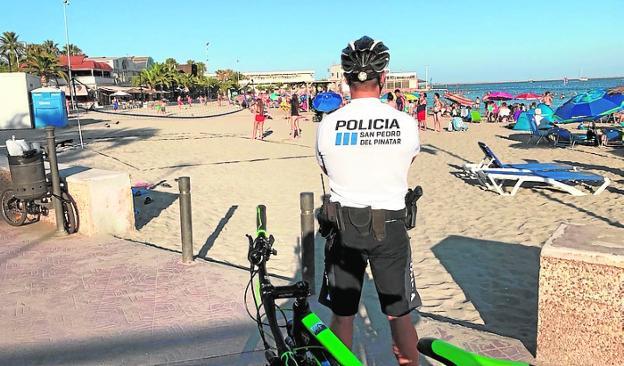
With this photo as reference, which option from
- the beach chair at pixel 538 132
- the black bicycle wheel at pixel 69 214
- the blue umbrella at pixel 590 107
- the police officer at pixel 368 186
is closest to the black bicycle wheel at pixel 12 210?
the black bicycle wheel at pixel 69 214

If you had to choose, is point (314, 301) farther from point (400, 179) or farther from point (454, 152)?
point (454, 152)

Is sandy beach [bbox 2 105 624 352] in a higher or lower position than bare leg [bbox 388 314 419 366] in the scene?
lower

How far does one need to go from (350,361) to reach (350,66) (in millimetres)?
1346

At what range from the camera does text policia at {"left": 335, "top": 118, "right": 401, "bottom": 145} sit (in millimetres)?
2408

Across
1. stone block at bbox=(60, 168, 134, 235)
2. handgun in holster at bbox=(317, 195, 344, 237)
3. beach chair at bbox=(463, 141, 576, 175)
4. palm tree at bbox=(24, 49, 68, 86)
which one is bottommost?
beach chair at bbox=(463, 141, 576, 175)

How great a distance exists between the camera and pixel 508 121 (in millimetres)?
30875

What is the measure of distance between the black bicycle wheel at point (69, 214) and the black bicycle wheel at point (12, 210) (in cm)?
74

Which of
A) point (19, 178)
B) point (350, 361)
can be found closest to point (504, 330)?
point (350, 361)

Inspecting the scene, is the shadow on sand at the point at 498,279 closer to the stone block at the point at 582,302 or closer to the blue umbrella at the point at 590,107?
the stone block at the point at 582,302

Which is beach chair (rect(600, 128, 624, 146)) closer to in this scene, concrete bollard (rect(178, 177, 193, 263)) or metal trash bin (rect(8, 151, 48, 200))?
concrete bollard (rect(178, 177, 193, 263))

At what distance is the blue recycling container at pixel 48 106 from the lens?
24.2 meters

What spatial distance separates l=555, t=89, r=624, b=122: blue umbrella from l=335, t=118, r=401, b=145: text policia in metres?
14.9

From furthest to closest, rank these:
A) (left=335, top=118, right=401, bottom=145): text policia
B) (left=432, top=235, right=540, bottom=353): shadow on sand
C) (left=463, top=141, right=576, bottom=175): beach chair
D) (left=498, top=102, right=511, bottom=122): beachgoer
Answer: (left=498, top=102, right=511, bottom=122): beachgoer
(left=463, top=141, right=576, bottom=175): beach chair
(left=432, top=235, right=540, bottom=353): shadow on sand
(left=335, top=118, right=401, bottom=145): text policia

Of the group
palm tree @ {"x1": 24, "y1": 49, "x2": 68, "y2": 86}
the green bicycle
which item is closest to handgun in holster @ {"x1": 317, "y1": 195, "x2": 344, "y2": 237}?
the green bicycle
